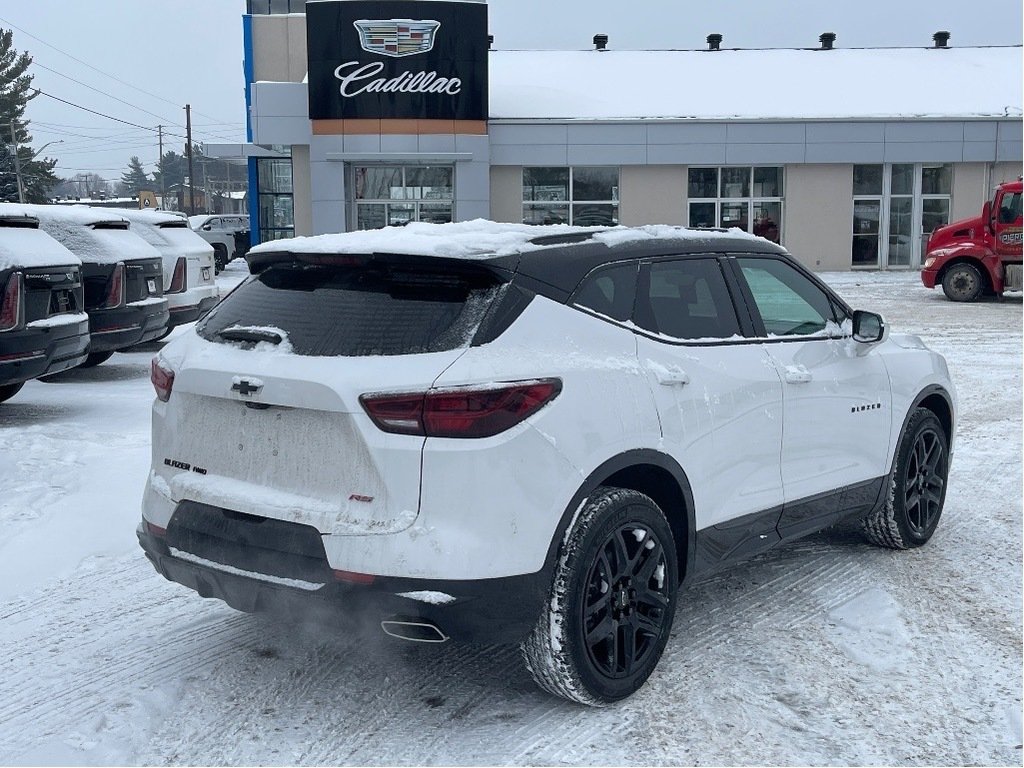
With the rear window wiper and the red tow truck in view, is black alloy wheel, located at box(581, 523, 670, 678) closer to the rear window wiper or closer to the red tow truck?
the rear window wiper

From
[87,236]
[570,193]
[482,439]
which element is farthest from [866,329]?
[570,193]

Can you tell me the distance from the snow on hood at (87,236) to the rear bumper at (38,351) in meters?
1.85

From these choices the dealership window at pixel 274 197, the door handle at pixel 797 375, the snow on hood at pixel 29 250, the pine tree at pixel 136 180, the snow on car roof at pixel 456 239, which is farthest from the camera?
the pine tree at pixel 136 180

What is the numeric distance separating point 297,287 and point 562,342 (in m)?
1.00

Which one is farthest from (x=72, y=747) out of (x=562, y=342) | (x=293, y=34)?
(x=293, y=34)

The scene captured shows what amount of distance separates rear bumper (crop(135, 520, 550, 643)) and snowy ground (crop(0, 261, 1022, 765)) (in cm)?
41

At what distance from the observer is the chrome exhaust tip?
3457 millimetres

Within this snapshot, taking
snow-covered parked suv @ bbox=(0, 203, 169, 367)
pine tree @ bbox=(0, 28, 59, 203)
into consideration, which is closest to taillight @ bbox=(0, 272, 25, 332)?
snow-covered parked suv @ bbox=(0, 203, 169, 367)

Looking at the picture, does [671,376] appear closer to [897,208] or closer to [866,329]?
[866,329]

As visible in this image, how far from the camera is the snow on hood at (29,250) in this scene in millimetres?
8414

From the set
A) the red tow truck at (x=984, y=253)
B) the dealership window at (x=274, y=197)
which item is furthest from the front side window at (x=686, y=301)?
the dealership window at (x=274, y=197)

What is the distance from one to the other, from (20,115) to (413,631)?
80198 millimetres

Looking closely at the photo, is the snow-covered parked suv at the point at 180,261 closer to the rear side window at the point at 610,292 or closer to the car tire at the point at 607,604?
the rear side window at the point at 610,292

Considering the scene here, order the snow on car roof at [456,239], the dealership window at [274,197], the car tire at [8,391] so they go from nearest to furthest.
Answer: the snow on car roof at [456,239], the car tire at [8,391], the dealership window at [274,197]
